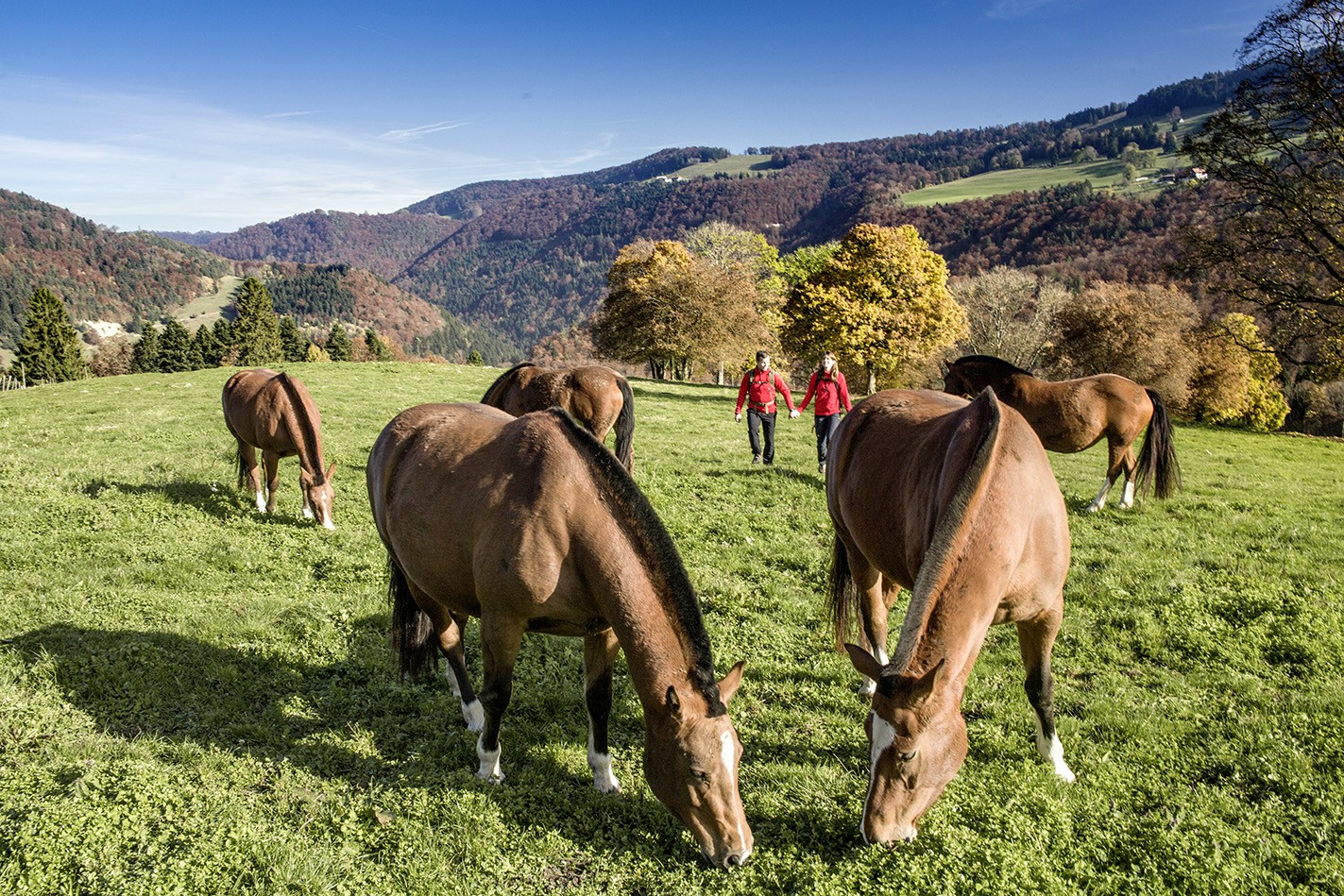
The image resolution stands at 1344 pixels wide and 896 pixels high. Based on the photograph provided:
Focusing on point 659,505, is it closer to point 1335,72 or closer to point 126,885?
point 126,885

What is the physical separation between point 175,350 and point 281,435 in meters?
73.3

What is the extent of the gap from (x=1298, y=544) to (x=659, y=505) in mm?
9240

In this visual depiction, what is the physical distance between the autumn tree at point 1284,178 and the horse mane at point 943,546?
640 inches

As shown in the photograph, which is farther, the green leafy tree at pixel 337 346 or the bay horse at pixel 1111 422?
the green leafy tree at pixel 337 346

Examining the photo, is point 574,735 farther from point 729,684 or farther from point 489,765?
point 729,684

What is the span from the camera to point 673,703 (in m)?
3.60

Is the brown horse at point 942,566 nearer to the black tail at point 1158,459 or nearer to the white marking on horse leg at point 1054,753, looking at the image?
the white marking on horse leg at point 1054,753

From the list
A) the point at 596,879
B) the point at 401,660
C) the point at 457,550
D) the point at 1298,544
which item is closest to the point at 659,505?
the point at 401,660

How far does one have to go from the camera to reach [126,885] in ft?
11.4

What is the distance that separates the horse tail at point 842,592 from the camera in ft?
20.5

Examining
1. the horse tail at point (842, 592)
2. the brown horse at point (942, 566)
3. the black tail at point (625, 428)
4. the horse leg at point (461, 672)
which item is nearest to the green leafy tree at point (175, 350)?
the black tail at point (625, 428)

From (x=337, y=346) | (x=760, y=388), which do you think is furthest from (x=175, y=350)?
(x=760, y=388)

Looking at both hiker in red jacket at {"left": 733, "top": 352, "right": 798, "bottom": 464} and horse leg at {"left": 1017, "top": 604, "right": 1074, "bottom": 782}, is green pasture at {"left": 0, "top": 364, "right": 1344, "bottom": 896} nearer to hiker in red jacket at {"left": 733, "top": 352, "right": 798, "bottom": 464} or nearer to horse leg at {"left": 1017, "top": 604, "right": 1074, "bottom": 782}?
horse leg at {"left": 1017, "top": 604, "right": 1074, "bottom": 782}

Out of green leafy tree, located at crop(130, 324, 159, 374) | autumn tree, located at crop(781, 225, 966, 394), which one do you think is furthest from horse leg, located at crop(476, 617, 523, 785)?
green leafy tree, located at crop(130, 324, 159, 374)
